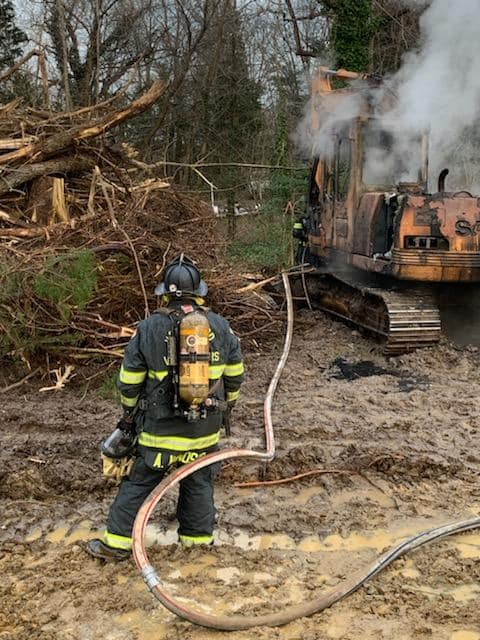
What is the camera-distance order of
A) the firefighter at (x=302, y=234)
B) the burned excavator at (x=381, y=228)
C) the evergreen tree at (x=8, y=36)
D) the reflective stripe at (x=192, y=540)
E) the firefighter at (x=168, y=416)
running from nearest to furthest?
the firefighter at (x=168, y=416) < the reflective stripe at (x=192, y=540) < the burned excavator at (x=381, y=228) < the firefighter at (x=302, y=234) < the evergreen tree at (x=8, y=36)

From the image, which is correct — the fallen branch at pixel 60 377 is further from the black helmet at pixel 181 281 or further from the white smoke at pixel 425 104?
the white smoke at pixel 425 104

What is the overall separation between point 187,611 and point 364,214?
676cm

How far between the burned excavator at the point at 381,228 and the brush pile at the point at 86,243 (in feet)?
4.53

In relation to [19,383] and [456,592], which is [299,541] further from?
[19,383]

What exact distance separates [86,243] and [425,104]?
16.3ft

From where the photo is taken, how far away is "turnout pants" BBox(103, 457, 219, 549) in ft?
13.3

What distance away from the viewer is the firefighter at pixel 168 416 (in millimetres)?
3920

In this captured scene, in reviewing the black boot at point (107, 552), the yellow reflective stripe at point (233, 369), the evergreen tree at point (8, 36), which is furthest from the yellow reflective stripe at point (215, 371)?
the evergreen tree at point (8, 36)

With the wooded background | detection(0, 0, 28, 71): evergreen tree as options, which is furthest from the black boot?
detection(0, 0, 28, 71): evergreen tree

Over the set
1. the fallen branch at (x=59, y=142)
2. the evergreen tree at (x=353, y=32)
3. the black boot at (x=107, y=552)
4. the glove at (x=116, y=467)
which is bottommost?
the black boot at (x=107, y=552)

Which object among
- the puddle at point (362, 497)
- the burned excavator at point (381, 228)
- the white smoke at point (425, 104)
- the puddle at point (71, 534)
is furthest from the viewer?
the white smoke at point (425, 104)

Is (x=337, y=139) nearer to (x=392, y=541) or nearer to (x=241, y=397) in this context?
(x=241, y=397)

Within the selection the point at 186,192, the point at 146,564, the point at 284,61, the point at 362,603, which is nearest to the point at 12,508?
the point at 146,564

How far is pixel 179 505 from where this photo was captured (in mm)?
4215
